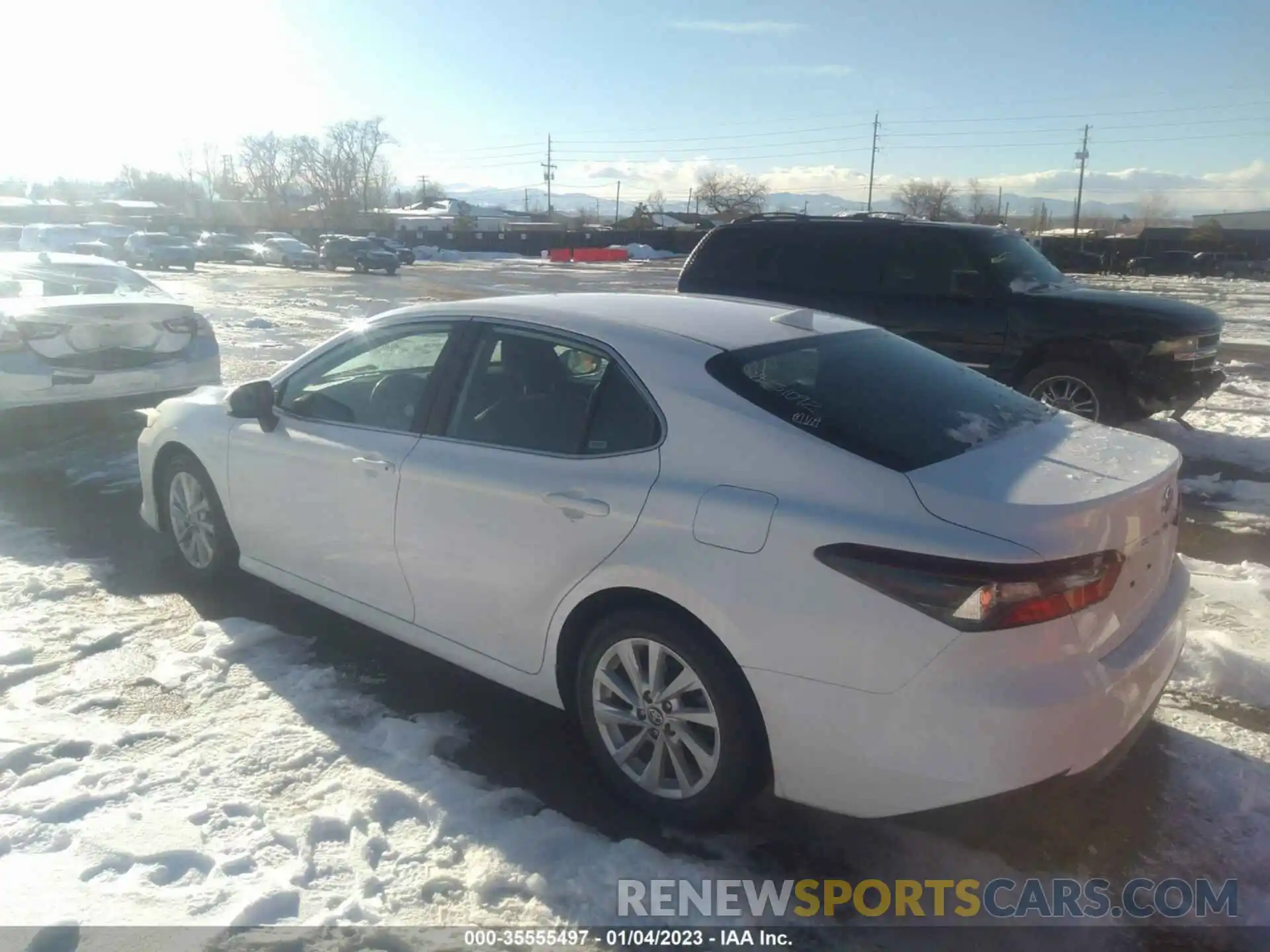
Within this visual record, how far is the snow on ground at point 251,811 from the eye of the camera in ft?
8.95

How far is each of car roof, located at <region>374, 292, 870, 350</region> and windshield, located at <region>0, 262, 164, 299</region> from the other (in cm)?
621

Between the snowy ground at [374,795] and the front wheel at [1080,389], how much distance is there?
3.21 m

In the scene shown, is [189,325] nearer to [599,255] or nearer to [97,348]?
[97,348]

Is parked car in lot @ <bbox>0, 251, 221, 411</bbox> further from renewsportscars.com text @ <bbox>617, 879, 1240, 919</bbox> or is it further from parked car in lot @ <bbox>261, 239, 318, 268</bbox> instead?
parked car in lot @ <bbox>261, 239, 318, 268</bbox>

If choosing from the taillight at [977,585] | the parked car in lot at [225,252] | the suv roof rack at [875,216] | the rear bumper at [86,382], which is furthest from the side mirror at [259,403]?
the parked car in lot at [225,252]

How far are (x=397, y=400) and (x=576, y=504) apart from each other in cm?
123

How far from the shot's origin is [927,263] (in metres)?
8.58

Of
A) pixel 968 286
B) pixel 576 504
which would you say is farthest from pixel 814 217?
pixel 576 504

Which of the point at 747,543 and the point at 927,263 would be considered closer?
the point at 747,543

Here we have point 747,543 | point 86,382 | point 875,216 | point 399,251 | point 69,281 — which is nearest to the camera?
point 747,543

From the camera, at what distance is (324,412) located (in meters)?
4.25

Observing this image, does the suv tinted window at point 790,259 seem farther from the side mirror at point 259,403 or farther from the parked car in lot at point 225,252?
the parked car in lot at point 225,252

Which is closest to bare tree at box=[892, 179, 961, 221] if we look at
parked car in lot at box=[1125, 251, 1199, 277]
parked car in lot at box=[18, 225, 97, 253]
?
parked car in lot at box=[1125, 251, 1199, 277]

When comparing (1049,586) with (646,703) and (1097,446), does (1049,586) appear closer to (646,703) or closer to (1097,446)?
(1097,446)
